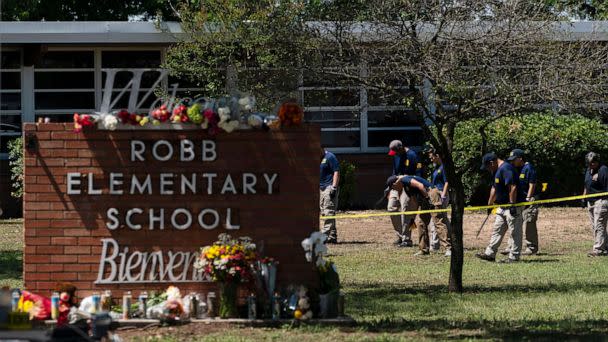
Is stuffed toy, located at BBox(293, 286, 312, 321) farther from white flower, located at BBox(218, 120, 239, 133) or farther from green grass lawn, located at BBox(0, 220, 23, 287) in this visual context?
green grass lawn, located at BBox(0, 220, 23, 287)

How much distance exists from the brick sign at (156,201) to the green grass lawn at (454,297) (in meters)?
0.86

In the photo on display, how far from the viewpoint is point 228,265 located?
10.4m

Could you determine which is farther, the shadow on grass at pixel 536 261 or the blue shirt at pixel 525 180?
the blue shirt at pixel 525 180

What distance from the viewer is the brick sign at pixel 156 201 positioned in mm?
10602

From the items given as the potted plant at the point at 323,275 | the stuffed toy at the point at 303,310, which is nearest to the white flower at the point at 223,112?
the potted plant at the point at 323,275

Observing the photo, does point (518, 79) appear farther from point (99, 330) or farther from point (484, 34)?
point (99, 330)

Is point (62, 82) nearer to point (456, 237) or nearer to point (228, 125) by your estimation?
point (456, 237)

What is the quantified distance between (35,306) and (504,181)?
32.1ft

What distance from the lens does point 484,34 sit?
13266 millimetres

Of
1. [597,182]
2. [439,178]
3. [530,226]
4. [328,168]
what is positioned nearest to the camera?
[597,182]

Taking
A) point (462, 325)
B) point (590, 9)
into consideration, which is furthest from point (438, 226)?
point (590, 9)

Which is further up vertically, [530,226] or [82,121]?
[82,121]

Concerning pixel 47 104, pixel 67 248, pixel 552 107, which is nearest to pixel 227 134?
pixel 67 248

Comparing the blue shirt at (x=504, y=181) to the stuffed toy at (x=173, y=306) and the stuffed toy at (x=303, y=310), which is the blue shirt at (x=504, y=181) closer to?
the stuffed toy at (x=303, y=310)
